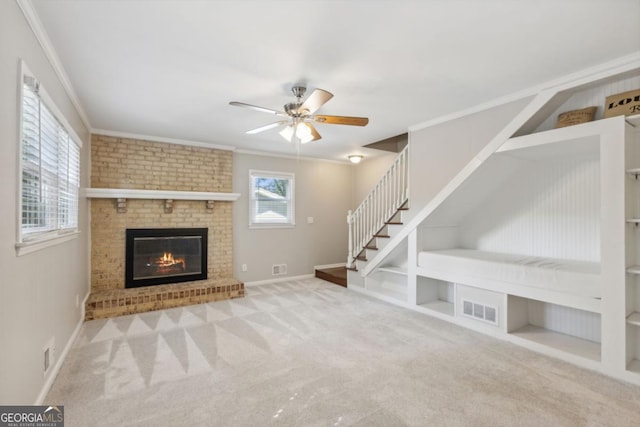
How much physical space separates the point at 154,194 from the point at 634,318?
5706mm

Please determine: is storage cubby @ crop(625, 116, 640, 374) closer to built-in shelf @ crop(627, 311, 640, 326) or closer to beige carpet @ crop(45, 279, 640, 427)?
built-in shelf @ crop(627, 311, 640, 326)

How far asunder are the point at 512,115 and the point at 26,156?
412cm

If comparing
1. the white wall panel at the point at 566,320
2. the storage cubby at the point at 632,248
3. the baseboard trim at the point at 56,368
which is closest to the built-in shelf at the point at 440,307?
the white wall panel at the point at 566,320

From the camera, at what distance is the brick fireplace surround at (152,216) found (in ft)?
14.4

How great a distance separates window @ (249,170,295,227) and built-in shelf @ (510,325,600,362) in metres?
4.20

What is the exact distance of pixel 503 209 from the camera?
157 inches

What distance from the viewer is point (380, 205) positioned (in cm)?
529

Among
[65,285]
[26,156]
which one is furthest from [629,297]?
[65,285]

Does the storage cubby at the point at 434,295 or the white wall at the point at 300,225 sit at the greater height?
the white wall at the point at 300,225

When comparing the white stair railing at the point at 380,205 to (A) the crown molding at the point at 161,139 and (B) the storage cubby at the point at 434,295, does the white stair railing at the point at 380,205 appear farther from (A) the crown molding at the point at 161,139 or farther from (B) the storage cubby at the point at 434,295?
(A) the crown molding at the point at 161,139

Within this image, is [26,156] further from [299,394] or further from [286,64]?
[299,394]

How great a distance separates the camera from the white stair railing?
478 centimetres

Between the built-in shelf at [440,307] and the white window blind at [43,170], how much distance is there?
4108 millimetres

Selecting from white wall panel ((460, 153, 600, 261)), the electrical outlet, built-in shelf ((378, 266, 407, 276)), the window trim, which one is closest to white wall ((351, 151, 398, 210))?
built-in shelf ((378, 266, 407, 276))
